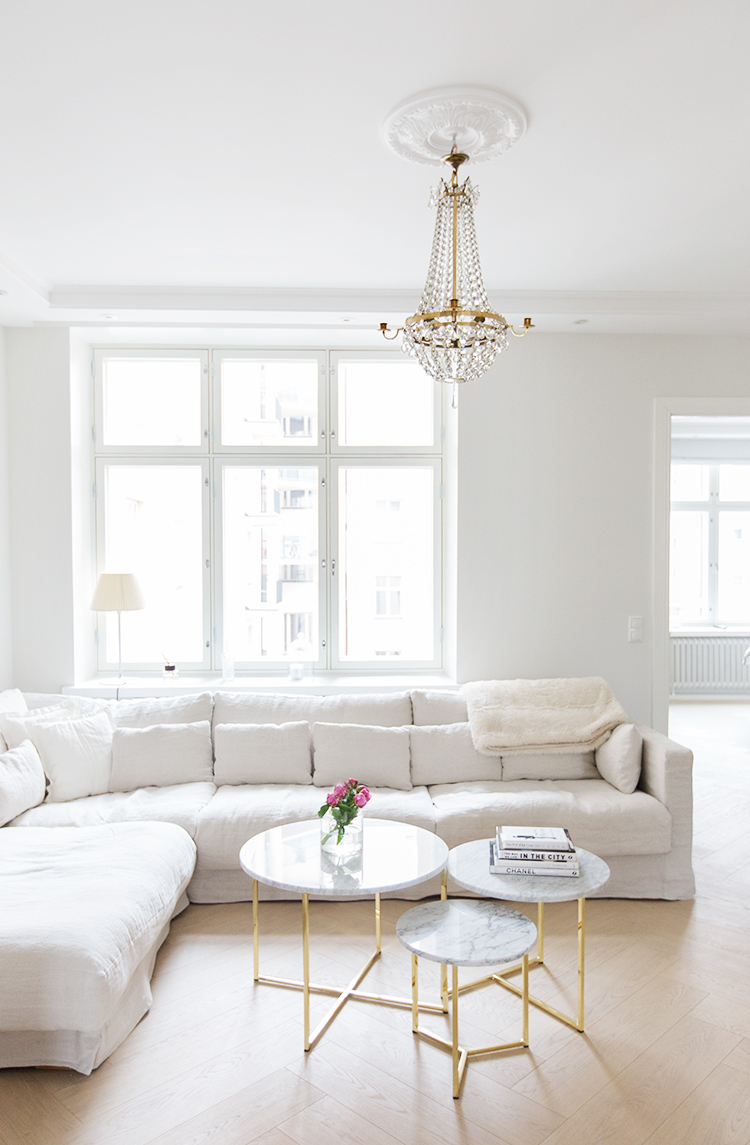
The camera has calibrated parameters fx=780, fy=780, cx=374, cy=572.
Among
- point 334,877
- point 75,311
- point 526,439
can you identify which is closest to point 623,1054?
point 334,877

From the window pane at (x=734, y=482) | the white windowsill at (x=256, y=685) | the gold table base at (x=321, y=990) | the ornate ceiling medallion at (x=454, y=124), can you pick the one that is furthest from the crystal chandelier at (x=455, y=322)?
the window pane at (x=734, y=482)

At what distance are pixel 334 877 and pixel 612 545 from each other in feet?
8.83

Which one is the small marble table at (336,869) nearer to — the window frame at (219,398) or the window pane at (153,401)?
the window frame at (219,398)

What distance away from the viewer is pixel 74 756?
360cm

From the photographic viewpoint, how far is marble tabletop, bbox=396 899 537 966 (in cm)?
213

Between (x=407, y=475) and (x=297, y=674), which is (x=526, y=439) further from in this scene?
(x=297, y=674)

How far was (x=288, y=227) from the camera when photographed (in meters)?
3.17

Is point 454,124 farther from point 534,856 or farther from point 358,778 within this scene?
point 358,778

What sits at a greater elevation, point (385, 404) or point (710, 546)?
point (385, 404)

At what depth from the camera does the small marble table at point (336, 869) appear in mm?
2389

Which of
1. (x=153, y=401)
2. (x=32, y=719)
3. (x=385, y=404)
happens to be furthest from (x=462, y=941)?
(x=153, y=401)

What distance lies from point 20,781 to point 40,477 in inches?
69.0

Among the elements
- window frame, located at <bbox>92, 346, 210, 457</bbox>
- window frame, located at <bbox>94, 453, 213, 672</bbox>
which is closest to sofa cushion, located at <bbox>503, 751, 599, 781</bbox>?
window frame, located at <bbox>94, 453, 213, 672</bbox>

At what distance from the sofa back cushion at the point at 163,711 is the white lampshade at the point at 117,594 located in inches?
20.6
